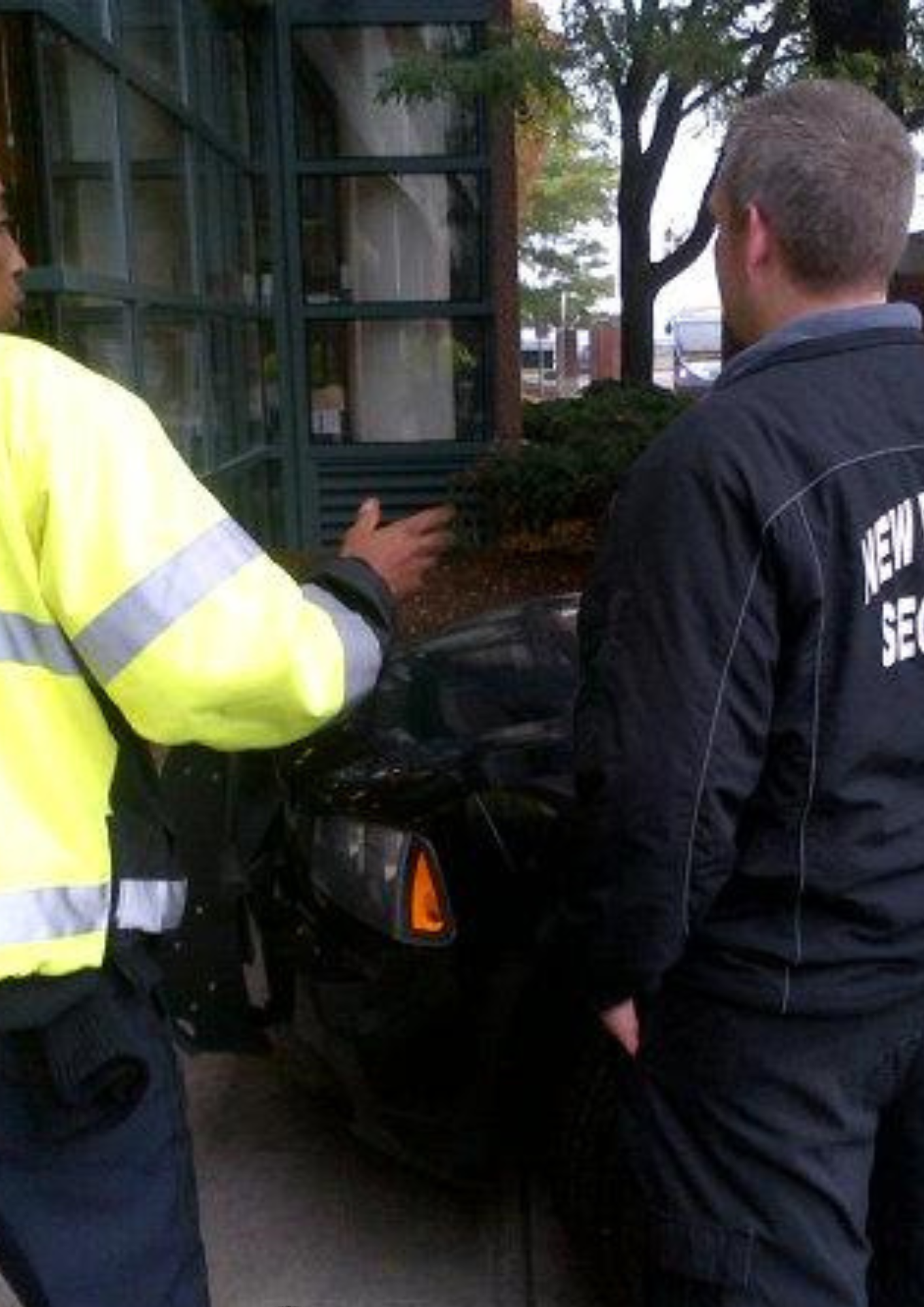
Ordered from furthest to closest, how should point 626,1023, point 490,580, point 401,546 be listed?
point 490,580 < point 401,546 < point 626,1023

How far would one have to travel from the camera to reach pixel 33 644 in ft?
5.65

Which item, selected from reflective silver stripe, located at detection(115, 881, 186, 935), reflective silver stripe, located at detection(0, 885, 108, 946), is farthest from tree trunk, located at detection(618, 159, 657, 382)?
reflective silver stripe, located at detection(0, 885, 108, 946)

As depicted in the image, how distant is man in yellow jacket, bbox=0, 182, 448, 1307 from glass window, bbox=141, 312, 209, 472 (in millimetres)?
5561

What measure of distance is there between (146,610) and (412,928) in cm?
113

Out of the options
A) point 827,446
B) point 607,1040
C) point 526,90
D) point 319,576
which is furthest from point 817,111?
point 526,90

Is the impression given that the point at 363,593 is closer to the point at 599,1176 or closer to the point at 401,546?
the point at 401,546

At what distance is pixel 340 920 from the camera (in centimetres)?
276

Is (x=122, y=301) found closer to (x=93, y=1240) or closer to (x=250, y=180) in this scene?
(x=250, y=180)

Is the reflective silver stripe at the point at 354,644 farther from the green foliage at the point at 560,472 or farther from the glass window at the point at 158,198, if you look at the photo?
the green foliage at the point at 560,472

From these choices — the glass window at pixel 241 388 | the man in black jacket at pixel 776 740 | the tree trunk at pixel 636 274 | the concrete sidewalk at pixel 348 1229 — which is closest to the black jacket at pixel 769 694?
the man in black jacket at pixel 776 740

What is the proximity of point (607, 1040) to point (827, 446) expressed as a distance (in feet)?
3.74

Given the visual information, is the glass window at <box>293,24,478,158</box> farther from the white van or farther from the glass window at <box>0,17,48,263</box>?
the white van

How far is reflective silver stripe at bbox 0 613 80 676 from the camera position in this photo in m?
1.71

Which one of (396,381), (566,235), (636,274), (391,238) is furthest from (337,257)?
(566,235)
